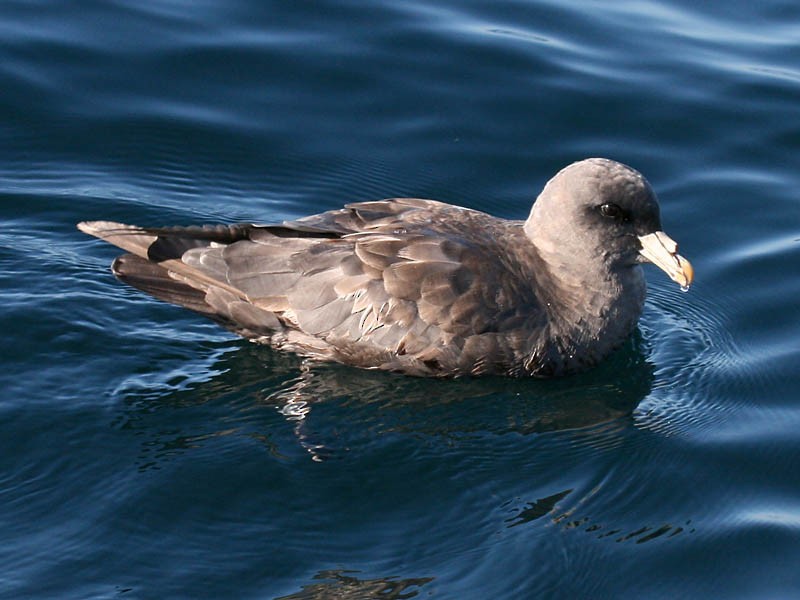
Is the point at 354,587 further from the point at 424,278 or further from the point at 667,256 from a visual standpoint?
the point at 667,256

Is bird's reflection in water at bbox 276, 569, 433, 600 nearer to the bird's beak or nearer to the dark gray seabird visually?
the dark gray seabird

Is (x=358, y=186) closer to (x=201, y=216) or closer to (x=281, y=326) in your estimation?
(x=201, y=216)

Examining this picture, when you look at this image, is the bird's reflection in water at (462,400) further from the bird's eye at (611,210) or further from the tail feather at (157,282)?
the bird's eye at (611,210)

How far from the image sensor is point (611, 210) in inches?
306

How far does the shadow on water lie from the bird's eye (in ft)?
3.07

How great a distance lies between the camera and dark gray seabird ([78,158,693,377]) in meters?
7.47

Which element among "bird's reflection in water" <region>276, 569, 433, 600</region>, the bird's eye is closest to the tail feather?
"bird's reflection in water" <region>276, 569, 433, 600</region>

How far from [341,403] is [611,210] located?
6.45 ft

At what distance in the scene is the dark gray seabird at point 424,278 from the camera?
7.47 metres

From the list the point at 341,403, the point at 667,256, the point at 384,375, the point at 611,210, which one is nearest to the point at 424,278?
the point at 384,375

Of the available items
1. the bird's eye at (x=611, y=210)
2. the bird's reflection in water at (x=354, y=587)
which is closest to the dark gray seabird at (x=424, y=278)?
the bird's eye at (x=611, y=210)

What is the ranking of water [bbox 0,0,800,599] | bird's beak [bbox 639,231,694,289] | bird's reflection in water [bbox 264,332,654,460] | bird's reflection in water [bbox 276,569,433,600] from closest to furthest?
bird's reflection in water [bbox 276,569,433,600], water [bbox 0,0,800,599], bird's reflection in water [bbox 264,332,654,460], bird's beak [bbox 639,231,694,289]

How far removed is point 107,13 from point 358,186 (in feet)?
10.4

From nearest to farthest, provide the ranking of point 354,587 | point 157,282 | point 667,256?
point 354,587, point 157,282, point 667,256
